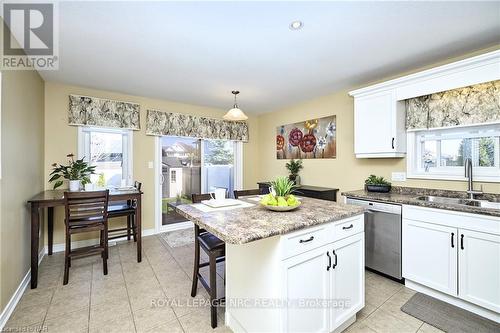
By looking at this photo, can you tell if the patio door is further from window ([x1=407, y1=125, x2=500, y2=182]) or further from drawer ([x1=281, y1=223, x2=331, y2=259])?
window ([x1=407, y1=125, x2=500, y2=182])

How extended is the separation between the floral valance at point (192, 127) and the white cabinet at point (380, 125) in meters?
2.52

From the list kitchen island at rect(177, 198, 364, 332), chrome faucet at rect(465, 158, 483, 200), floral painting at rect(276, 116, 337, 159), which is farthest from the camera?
floral painting at rect(276, 116, 337, 159)

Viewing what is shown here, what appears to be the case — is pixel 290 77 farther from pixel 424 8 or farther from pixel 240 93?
pixel 424 8

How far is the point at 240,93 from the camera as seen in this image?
3.57 m

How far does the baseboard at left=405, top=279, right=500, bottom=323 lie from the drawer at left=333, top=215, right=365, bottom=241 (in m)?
1.12

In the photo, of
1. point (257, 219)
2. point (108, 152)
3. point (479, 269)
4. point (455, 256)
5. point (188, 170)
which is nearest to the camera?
point (257, 219)

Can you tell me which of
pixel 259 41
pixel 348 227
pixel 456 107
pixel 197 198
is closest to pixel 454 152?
pixel 456 107

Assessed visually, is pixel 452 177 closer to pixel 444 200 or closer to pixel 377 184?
pixel 444 200

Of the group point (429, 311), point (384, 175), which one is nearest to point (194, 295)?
point (429, 311)

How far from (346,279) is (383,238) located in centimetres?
105

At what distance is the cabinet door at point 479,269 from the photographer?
1.73 metres

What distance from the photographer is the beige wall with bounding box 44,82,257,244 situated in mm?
3141

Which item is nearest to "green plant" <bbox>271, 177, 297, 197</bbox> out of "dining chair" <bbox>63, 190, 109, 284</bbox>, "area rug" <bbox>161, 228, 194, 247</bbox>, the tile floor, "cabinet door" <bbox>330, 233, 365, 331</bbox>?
"cabinet door" <bbox>330, 233, 365, 331</bbox>

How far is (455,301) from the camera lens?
198 cm
